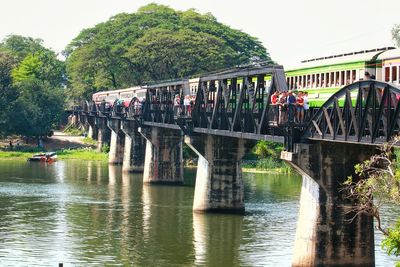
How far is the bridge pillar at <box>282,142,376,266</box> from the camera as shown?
50372 millimetres

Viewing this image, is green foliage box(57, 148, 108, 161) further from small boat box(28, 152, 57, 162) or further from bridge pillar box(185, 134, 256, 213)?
bridge pillar box(185, 134, 256, 213)

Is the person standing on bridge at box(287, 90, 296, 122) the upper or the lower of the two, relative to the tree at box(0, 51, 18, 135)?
lower

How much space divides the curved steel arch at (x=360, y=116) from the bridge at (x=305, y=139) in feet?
0.14

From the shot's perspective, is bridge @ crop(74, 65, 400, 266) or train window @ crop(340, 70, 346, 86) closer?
bridge @ crop(74, 65, 400, 266)

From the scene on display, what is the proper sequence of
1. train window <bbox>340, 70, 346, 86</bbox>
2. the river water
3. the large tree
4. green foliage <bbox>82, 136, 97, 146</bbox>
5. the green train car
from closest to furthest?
the green train car, train window <bbox>340, 70, 346, 86</bbox>, the river water, the large tree, green foliage <bbox>82, 136, 97, 146</bbox>

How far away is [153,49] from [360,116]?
114427 mm

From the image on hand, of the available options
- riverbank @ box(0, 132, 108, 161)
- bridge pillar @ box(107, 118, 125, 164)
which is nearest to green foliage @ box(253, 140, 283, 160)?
bridge pillar @ box(107, 118, 125, 164)

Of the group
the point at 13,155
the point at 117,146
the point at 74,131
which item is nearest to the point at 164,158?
the point at 117,146

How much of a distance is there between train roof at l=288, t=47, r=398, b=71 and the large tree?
9706cm

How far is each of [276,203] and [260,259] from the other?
29.3 metres

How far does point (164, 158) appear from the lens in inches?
4215

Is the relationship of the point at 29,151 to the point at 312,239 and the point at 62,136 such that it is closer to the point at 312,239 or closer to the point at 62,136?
the point at 62,136

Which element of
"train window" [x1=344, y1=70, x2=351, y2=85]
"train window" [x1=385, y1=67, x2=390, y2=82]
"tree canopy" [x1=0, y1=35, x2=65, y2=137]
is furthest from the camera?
"tree canopy" [x1=0, y1=35, x2=65, y2=137]

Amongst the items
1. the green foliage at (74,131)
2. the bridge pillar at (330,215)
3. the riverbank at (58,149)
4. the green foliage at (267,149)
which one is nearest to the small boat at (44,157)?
the riverbank at (58,149)
